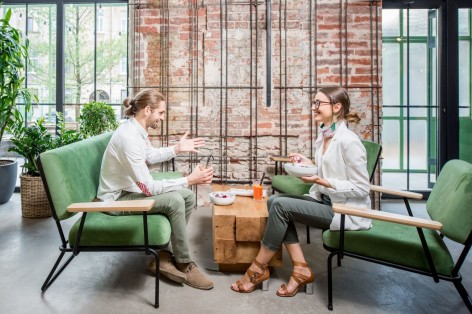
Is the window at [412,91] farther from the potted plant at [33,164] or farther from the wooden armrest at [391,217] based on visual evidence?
the potted plant at [33,164]

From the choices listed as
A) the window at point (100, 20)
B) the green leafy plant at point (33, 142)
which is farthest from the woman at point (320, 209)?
the window at point (100, 20)

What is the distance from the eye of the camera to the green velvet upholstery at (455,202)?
176 centimetres

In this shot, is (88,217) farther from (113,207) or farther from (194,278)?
(194,278)

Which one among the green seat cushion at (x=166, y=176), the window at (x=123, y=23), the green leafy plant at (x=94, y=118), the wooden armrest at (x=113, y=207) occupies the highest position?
the window at (x=123, y=23)

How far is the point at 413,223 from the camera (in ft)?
5.87

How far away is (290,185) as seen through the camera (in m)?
3.36

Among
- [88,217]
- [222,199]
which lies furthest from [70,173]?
[222,199]

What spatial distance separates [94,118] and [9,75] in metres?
1.04

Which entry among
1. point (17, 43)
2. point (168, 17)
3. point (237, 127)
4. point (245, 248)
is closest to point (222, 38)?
point (168, 17)

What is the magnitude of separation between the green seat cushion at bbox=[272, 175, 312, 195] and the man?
1130mm

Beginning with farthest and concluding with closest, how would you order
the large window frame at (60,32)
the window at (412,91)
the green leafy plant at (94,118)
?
1. the large window frame at (60,32)
2. the window at (412,91)
3. the green leafy plant at (94,118)

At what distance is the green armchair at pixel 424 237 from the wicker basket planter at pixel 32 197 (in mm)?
3009

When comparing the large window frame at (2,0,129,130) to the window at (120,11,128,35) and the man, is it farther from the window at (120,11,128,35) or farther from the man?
the man

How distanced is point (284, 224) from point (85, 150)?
4.84 ft
